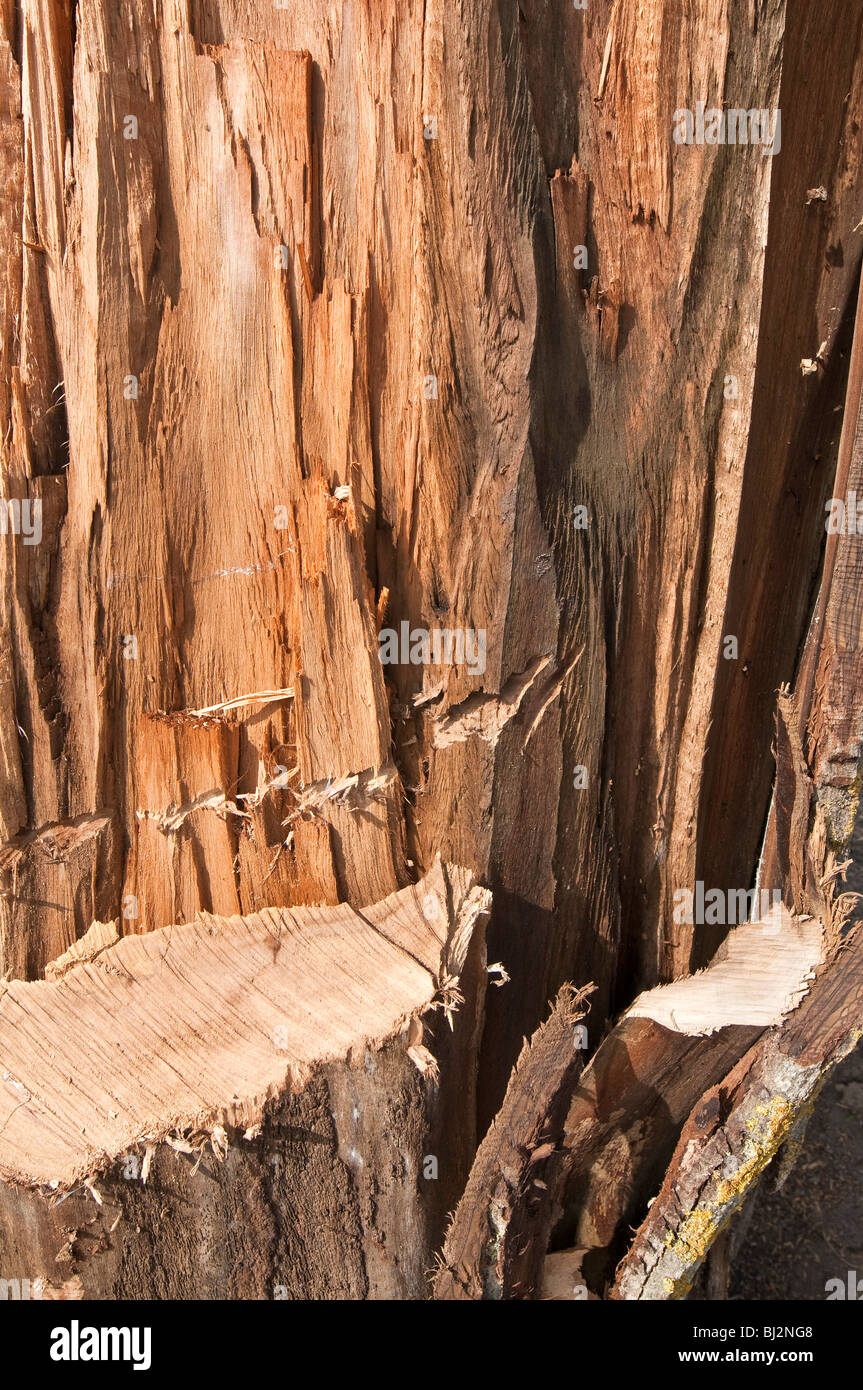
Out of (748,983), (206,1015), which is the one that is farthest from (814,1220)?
(206,1015)

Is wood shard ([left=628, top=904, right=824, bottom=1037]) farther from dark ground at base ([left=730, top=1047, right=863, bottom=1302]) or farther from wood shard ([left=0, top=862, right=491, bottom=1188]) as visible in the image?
dark ground at base ([left=730, top=1047, right=863, bottom=1302])

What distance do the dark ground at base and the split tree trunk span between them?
146 cm

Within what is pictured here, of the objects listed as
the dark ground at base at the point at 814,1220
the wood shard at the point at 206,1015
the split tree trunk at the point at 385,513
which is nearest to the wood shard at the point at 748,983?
the split tree trunk at the point at 385,513

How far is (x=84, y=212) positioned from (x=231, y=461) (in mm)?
538

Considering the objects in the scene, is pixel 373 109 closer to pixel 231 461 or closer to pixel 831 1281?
pixel 231 461

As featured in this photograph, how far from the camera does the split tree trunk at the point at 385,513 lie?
1.68m

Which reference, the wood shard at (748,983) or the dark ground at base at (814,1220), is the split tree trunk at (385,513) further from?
the dark ground at base at (814,1220)

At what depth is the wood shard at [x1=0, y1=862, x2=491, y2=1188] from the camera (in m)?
1.61

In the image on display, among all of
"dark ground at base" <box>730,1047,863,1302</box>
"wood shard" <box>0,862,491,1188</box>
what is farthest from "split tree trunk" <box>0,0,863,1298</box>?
"dark ground at base" <box>730,1047,863,1302</box>

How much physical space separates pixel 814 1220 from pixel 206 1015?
2.65 meters

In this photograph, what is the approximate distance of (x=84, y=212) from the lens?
5.62 feet

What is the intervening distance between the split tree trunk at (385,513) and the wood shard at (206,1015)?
2cm

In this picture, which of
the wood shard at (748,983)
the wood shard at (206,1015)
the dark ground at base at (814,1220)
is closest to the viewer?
the wood shard at (206,1015)

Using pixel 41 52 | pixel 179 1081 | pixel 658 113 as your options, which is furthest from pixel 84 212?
pixel 179 1081
